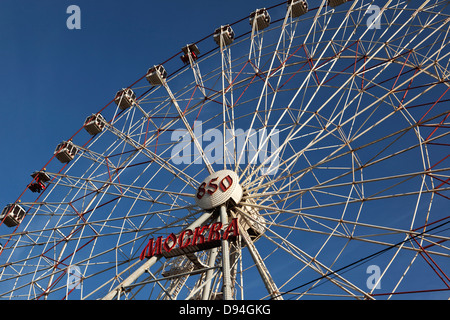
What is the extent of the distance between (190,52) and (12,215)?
613 inches

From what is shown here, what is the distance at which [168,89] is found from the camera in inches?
1186

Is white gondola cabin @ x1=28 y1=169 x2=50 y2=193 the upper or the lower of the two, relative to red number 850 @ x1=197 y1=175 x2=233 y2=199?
upper

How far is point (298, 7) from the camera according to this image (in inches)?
1127

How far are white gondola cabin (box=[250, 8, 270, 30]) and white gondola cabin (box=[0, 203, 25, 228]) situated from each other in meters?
19.2

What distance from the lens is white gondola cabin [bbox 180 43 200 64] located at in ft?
102

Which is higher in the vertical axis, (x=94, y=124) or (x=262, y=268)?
(x=94, y=124)

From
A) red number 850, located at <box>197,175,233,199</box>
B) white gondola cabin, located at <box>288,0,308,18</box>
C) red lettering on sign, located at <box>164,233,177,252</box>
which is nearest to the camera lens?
red lettering on sign, located at <box>164,233,177,252</box>

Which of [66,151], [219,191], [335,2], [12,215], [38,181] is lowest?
[219,191]

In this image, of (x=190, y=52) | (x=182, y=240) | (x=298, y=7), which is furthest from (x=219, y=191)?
(x=298, y=7)

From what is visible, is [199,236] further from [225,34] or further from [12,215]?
[12,215]

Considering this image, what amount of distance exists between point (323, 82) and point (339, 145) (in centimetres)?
417

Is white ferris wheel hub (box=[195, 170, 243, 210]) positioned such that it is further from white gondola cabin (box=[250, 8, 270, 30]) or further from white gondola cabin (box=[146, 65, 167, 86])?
white gondola cabin (box=[250, 8, 270, 30])

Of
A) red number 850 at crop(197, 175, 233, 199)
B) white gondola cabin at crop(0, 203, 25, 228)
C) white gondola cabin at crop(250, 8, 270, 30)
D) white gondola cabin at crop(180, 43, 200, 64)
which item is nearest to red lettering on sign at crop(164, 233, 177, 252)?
red number 850 at crop(197, 175, 233, 199)

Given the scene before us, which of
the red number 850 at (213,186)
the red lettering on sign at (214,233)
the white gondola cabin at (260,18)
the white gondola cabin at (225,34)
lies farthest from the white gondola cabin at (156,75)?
the red lettering on sign at (214,233)
